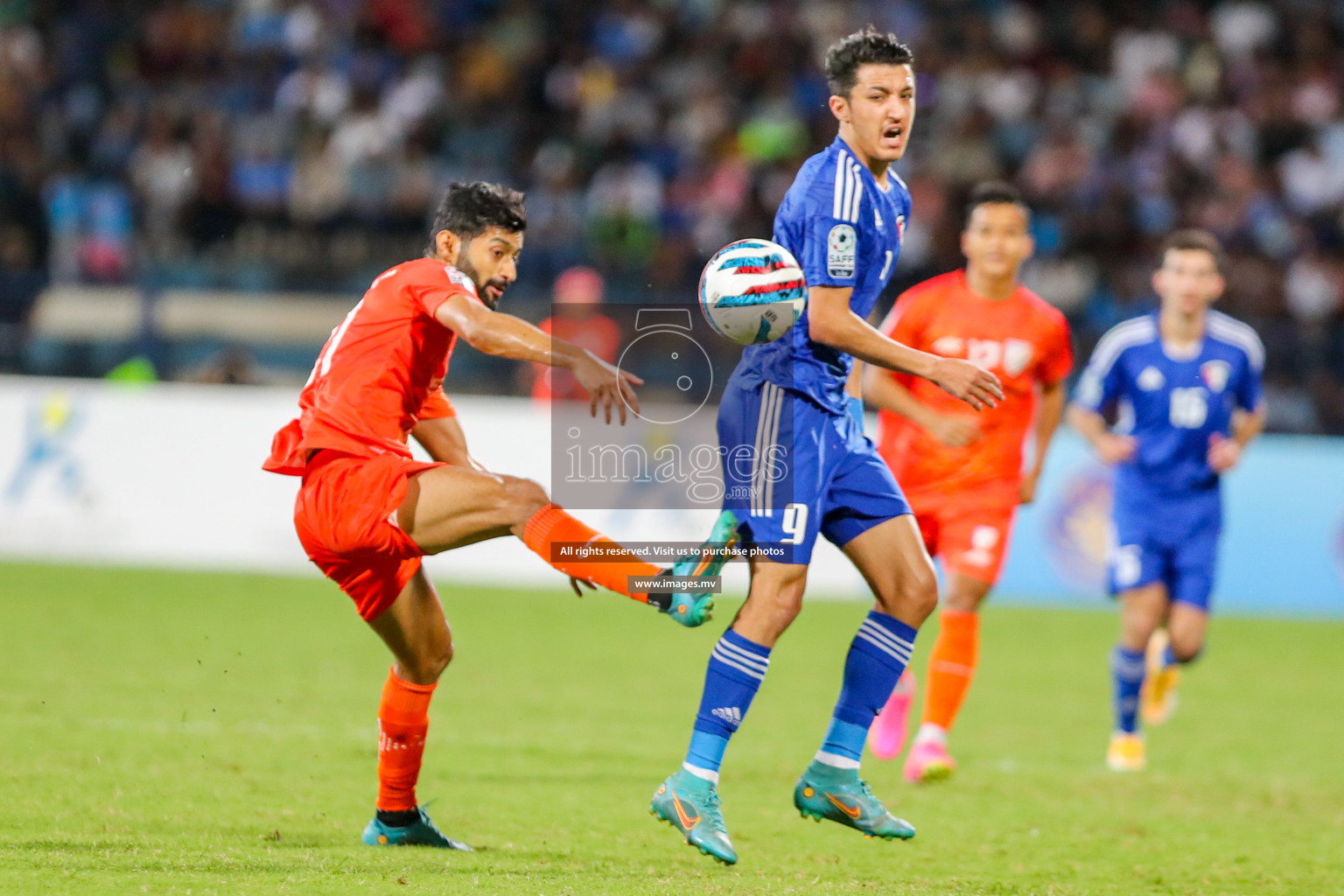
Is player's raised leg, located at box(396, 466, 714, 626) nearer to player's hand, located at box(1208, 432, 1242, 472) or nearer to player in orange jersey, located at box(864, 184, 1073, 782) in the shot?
player in orange jersey, located at box(864, 184, 1073, 782)

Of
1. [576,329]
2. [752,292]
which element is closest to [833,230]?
[752,292]

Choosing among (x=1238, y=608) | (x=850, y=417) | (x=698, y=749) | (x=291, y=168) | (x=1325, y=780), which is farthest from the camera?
(x=291, y=168)

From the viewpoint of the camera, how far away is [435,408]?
18.1ft

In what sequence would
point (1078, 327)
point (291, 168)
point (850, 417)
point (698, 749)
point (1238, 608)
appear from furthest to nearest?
point (291, 168), point (1078, 327), point (1238, 608), point (850, 417), point (698, 749)

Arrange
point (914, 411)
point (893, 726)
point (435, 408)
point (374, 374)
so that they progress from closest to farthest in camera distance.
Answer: point (374, 374)
point (435, 408)
point (914, 411)
point (893, 726)

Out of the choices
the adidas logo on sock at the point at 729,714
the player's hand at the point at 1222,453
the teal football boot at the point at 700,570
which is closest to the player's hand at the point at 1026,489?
the player's hand at the point at 1222,453

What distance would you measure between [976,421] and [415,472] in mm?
3402

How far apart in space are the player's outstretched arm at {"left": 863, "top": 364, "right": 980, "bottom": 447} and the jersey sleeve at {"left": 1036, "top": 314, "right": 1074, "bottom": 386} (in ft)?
1.38

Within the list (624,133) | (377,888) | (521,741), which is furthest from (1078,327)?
(377,888)

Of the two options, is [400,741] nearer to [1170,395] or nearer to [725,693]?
[725,693]

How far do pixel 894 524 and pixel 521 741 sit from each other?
2.99m

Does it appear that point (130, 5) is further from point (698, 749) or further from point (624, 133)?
point (698, 749)

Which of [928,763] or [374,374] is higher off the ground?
[374,374]

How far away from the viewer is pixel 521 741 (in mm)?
7492
